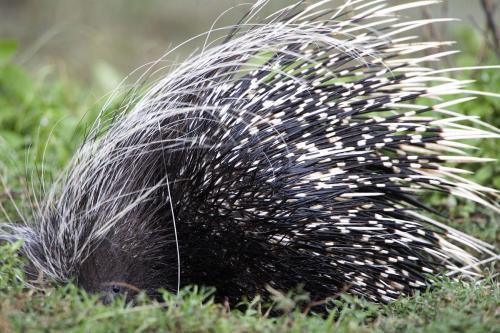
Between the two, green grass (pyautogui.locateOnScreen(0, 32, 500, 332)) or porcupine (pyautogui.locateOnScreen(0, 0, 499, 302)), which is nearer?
green grass (pyautogui.locateOnScreen(0, 32, 500, 332))

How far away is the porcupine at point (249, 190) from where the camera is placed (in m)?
2.72

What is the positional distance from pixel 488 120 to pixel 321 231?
1.68m

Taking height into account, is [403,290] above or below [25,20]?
below

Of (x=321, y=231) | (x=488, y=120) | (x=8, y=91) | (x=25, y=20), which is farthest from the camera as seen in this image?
(x=25, y=20)

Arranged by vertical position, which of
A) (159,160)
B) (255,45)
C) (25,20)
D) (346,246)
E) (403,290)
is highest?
(25,20)

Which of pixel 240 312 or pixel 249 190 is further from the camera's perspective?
pixel 249 190

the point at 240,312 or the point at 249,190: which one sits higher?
the point at 249,190

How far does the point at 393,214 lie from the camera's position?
2883mm

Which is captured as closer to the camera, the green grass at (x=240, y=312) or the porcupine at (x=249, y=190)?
the green grass at (x=240, y=312)

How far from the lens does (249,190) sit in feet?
8.95

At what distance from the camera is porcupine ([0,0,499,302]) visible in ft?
8.93

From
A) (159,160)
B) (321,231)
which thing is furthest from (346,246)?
(159,160)

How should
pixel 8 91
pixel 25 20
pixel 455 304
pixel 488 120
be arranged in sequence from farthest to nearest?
pixel 25 20, pixel 8 91, pixel 488 120, pixel 455 304

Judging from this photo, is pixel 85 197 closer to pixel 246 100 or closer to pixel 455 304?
pixel 246 100
